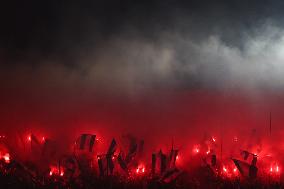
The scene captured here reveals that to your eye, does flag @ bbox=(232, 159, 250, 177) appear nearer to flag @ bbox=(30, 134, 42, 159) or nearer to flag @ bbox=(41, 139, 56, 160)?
flag @ bbox=(41, 139, 56, 160)

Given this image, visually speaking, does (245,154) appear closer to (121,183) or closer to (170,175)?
(170,175)

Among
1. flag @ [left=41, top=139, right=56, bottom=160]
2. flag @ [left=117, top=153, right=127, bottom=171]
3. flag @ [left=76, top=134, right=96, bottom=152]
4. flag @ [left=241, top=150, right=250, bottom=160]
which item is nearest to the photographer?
flag @ [left=117, top=153, right=127, bottom=171]

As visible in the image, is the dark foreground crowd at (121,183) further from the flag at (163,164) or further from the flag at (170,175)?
the flag at (163,164)

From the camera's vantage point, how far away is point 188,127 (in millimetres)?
19391

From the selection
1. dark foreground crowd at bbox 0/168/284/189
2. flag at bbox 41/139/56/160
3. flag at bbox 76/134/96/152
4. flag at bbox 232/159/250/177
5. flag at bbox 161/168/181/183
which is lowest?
dark foreground crowd at bbox 0/168/284/189

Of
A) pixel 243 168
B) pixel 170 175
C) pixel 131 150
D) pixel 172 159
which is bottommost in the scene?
pixel 170 175

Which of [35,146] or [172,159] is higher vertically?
[35,146]

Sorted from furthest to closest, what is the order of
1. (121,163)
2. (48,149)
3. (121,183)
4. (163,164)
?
(48,149)
(121,163)
(163,164)
(121,183)

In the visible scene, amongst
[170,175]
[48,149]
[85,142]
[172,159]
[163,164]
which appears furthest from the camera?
[85,142]

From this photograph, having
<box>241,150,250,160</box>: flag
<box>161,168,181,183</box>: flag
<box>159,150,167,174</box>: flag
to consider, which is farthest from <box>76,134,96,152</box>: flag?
<box>241,150,250,160</box>: flag

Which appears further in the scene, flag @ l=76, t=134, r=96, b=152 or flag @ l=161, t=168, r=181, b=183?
flag @ l=76, t=134, r=96, b=152

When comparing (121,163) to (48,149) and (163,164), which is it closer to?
(163,164)

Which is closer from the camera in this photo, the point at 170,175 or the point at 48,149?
the point at 170,175

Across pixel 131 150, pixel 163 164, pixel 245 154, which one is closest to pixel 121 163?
pixel 131 150
